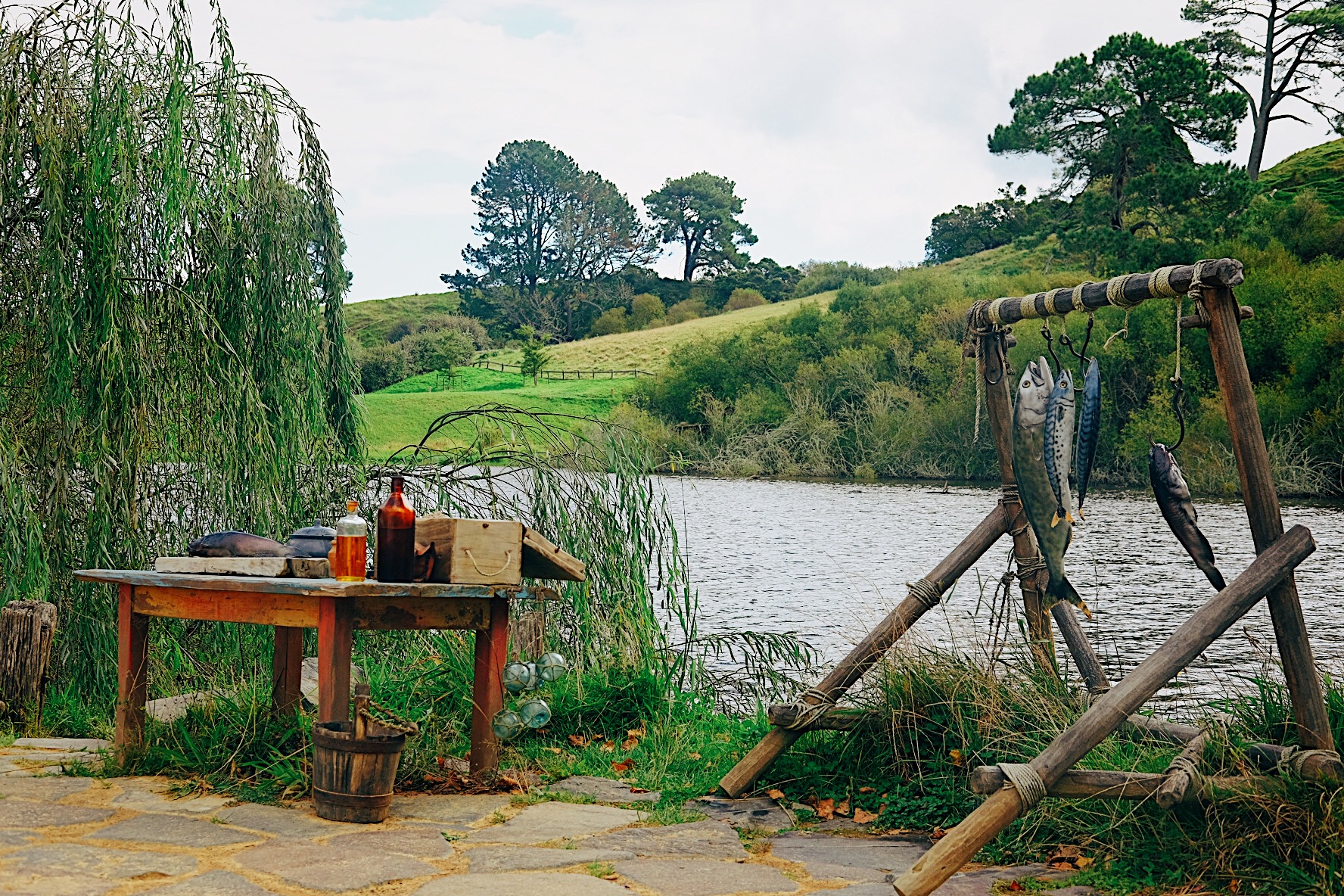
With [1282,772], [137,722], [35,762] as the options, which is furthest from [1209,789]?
[35,762]

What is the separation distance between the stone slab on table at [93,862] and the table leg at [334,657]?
74 centimetres

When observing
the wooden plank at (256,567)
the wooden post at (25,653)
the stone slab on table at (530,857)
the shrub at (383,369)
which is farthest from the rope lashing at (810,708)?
the shrub at (383,369)

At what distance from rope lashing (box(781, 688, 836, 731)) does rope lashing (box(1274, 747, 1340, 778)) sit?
164cm

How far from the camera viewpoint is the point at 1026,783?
11.4ft

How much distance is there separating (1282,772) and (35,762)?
435 centimetres

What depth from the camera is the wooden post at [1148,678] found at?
344 centimetres

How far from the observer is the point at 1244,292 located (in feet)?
103

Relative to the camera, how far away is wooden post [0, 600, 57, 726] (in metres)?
5.48

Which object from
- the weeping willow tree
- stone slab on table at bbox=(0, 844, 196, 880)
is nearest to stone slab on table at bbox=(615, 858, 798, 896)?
stone slab on table at bbox=(0, 844, 196, 880)

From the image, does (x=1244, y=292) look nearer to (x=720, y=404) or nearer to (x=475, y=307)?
(x=720, y=404)

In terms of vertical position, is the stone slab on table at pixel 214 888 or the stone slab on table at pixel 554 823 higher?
the stone slab on table at pixel 214 888

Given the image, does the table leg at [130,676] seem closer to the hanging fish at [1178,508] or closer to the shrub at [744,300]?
the hanging fish at [1178,508]

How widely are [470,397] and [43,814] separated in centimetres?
4560

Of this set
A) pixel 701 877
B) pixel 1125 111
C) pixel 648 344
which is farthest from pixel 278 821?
pixel 648 344
